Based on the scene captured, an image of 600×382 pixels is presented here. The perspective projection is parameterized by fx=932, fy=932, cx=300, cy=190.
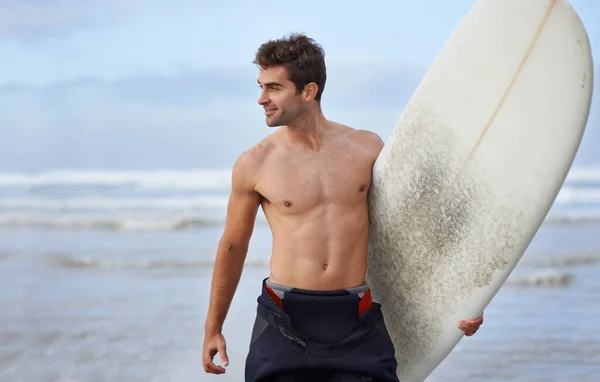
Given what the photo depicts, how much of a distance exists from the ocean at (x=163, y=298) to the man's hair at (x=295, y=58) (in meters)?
2.48

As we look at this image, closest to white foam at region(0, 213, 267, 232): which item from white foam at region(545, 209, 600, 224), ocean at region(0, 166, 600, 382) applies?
ocean at region(0, 166, 600, 382)

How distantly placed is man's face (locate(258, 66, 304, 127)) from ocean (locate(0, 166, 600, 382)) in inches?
95.7

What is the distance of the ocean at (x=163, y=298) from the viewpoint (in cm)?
509

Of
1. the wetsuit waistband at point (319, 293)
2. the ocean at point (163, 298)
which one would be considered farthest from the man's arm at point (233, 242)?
the ocean at point (163, 298)

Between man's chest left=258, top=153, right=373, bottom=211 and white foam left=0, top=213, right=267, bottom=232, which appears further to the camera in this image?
white foam left=0, top=213, right=267, bottom=232

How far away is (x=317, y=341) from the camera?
95.4 inches

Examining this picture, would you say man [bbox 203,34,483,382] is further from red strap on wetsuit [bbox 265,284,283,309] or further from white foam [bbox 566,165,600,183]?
white foam [bbox 566,165,600,183]

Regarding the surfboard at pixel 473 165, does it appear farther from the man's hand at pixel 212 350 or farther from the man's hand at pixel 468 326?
the man's hand at pixel 212 350

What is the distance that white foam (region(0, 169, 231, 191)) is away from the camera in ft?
49.9

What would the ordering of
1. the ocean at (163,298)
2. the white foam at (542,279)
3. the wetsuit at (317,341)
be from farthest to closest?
the white foam at (542,279) → the ocean at (163,298) → the wetsuit at (317,341)

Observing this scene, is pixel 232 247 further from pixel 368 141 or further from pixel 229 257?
pixel 368 141

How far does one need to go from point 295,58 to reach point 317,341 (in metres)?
0.74

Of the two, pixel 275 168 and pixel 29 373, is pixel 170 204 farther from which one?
pixel 275 168

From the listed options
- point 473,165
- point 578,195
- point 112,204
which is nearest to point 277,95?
point 473,165
